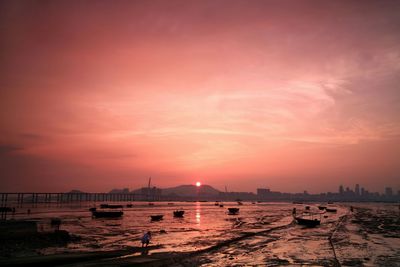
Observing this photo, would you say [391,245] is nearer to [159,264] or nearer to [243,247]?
[243,247]

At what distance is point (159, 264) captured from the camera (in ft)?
95.9

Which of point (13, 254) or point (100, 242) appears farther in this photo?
point (100, 242)

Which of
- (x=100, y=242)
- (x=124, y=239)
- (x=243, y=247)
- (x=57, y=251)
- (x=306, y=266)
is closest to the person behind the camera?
(x=306, y=266)

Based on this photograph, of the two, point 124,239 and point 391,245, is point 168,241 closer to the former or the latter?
point 124,239

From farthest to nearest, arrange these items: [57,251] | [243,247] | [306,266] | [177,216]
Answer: [177,216], [243,247], [57,251], [306,266]

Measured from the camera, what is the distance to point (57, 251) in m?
35.2

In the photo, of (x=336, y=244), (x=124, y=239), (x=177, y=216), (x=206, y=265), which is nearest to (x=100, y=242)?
(x=124, y=239)

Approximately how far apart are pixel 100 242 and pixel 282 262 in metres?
25.6

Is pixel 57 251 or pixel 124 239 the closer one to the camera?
pixel 57 251

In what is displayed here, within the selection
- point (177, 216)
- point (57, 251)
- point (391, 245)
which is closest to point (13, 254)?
point (57, 251)

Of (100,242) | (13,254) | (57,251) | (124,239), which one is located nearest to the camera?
(13,254)

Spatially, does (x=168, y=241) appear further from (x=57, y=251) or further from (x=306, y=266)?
(x=306, y=266)

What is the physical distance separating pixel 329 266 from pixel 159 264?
15971mm

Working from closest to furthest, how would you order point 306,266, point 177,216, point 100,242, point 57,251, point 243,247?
point 306,266 < point 57,251 < point 243,247 < point 100,242 < point 177,216
